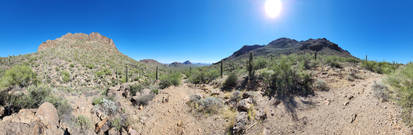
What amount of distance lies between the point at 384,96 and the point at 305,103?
8.50 feet

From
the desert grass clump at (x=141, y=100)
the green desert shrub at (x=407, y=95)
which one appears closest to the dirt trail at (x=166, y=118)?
the desert grass clump at (x=141, y=100)

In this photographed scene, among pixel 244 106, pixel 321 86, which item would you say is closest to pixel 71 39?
pixel 244 106

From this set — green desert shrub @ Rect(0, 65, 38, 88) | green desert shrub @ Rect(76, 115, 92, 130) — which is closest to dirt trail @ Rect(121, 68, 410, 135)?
green desert shrub @ Rect(76, 115, 92, 130)

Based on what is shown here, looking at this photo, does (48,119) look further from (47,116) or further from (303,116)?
(303,116)

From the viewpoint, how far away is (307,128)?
16.3 feet

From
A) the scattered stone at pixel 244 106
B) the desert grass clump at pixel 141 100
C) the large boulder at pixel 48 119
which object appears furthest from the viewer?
the desert grass clump at pixel 141 100

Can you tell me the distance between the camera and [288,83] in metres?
8.27

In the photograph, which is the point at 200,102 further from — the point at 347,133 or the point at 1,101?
the point at 1,101

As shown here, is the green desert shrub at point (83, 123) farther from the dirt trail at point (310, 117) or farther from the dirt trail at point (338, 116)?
the dirt trail at point (338, 116)

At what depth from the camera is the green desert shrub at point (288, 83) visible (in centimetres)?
790

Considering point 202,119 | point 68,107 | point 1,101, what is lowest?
point 202,119

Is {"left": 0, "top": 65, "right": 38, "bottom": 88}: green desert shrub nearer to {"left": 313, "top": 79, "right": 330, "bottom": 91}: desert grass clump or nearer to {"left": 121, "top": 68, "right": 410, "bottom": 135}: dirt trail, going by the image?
{"left": 121, "top": 68, "right": 410, "bottom": 135}: dirt trail

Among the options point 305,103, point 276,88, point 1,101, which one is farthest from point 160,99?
point 305,103

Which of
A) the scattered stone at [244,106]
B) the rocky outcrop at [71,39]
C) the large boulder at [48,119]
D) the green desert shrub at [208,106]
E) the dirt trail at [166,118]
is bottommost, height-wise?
the dirt trail at [166,118]
